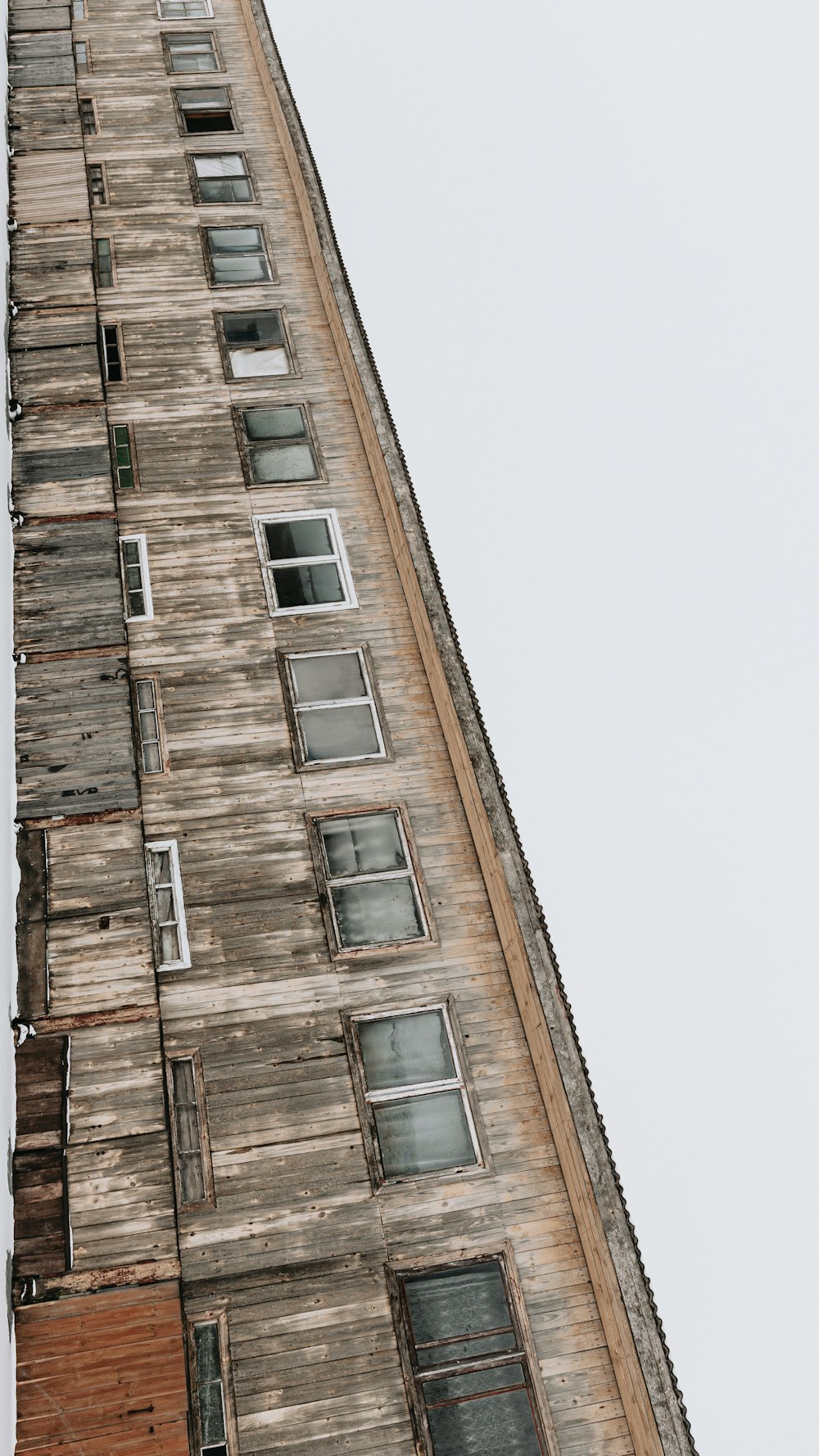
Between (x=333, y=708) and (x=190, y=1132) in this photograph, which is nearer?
(x=190, y=1132)

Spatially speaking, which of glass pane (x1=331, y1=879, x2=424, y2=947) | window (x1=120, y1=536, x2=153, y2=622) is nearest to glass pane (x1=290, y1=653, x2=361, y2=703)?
window (x1=120, y1=536, x2=153, y2=622)

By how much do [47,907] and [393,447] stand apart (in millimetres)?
10731

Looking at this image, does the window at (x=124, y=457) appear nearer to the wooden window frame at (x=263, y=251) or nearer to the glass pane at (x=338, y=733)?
the wooden window frame at (x=263, y=251)

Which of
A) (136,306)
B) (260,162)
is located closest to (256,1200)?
(136,306)

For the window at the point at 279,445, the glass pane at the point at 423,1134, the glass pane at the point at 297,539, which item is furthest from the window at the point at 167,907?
the window at the point at 279,445

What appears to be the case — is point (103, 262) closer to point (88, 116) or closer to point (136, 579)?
point (88, 116)

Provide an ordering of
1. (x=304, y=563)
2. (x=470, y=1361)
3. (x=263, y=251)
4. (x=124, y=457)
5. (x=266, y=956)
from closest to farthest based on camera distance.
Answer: (x=470, y=1361), (x=266, y=956), (x=304, y=563), (x=124, y=457), (x=263, y=251)

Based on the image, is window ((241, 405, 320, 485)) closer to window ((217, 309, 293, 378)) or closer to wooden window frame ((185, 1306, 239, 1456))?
window ((217, 309, 293, 378))

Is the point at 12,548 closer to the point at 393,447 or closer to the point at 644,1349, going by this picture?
the point at 393,447

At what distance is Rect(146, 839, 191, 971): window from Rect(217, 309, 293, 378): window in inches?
430

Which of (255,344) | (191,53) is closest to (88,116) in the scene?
(191,53)

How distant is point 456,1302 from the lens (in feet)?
44.2

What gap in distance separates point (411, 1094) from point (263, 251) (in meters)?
19.2

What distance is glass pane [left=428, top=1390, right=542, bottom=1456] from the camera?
41.7ft
